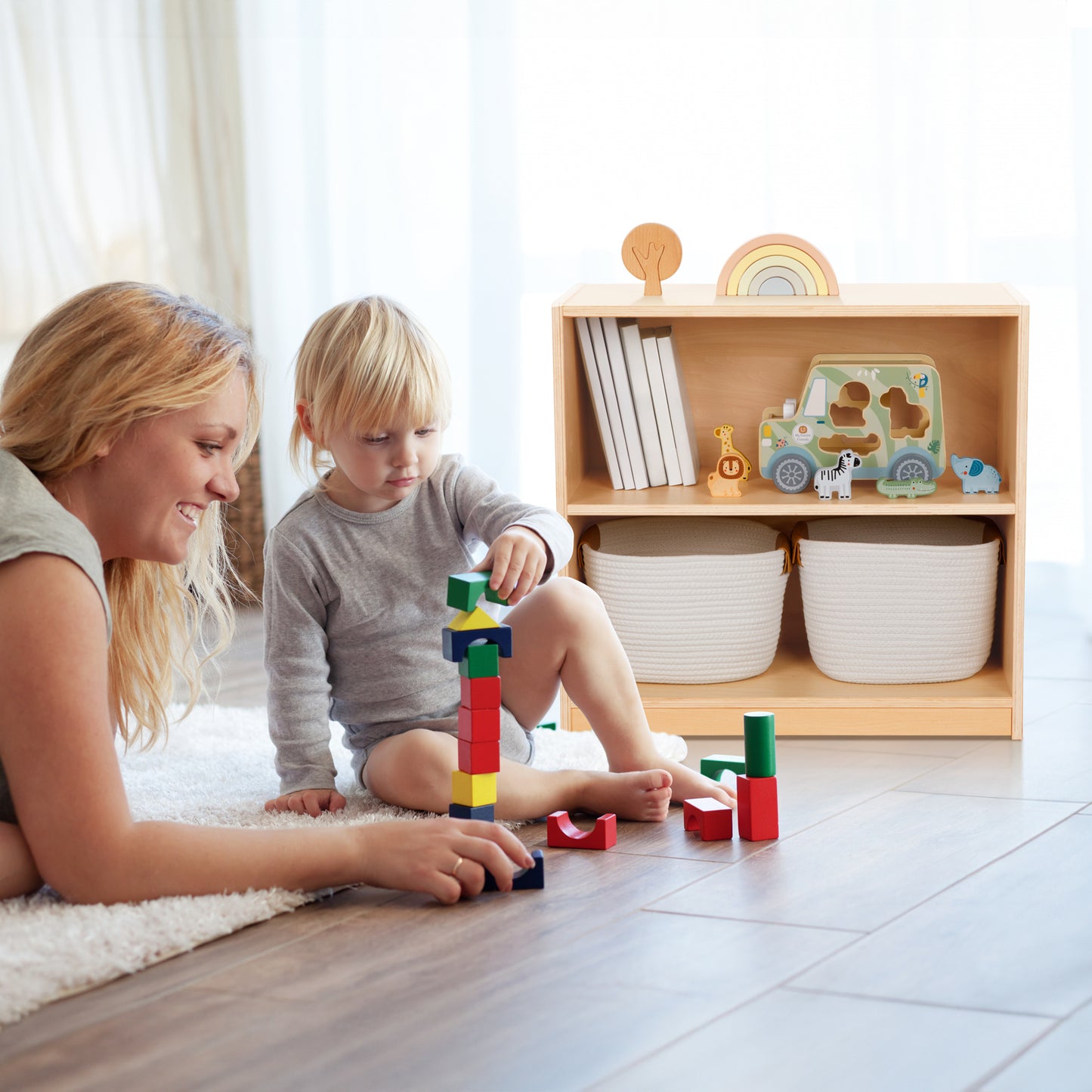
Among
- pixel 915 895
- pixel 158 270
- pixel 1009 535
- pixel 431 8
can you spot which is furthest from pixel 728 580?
pixel 158 270

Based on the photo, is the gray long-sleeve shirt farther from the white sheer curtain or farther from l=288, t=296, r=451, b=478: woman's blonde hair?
the white sheer curtain

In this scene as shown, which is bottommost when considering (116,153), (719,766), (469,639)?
(719,766)

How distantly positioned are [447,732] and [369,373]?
1.25 ft

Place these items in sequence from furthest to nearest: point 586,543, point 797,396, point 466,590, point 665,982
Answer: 1. point 797,396
2. point 586,543
3. point 466,590
4. point 665,982

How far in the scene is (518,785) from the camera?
1.36 metres

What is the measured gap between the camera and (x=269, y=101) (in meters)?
2.80

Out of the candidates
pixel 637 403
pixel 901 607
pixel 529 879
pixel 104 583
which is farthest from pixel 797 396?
pixel 104 583

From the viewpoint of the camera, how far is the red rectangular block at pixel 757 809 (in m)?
1.28

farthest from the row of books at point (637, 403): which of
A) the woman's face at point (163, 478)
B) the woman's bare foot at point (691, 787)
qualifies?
the woman's face at point (163, 478)

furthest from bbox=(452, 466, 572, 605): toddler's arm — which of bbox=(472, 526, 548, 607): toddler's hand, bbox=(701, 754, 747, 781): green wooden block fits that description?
bbox=(701, 754, 747, 781): green wooden block

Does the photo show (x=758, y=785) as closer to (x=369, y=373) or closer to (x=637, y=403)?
(x=369, y=373)

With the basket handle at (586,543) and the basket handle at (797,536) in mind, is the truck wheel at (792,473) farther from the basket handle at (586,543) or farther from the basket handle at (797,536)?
the basket handle at (586,543)

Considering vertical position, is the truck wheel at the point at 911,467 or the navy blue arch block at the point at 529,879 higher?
the truck wheel at the point at 911,467

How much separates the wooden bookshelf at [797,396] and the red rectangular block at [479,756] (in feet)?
2.00
